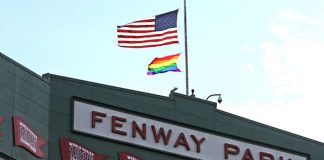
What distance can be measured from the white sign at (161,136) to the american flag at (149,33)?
15.0 ft

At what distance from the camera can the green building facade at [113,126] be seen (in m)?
37.5

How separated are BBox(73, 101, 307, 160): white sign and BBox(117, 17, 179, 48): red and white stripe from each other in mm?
4549

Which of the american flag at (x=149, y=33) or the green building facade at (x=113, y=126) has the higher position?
the american flag at (x=149, y=33)

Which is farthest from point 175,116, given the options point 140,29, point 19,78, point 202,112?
point 19,78

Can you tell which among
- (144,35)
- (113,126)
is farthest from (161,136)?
(144,35)

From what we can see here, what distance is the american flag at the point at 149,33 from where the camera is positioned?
45.1m

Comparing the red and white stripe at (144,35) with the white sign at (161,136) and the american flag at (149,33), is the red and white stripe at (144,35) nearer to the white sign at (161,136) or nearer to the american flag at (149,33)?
the american flag at (149,33)

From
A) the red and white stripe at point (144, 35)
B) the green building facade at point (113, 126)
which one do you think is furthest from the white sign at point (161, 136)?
the red and white stripe at point (144, 35)

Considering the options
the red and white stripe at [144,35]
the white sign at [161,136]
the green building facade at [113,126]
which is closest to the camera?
the green building facade at [113,126]

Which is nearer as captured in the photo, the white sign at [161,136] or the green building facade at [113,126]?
the green building facade at [113,126]

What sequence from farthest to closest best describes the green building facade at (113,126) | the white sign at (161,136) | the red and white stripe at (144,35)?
the red and white stripe at (144,35) < the white sign at (161,136) < the green building facade at (113,126)

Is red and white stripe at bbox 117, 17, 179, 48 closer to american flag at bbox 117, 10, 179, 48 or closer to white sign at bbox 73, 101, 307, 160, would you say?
american flag at bbox 117, 10, 179, 48

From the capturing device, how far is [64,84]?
3969cm

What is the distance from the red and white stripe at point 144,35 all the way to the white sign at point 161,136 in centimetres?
455
